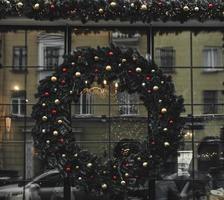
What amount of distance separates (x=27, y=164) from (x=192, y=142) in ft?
8.74

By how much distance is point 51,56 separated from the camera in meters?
11.8

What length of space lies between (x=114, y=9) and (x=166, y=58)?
1.33 m

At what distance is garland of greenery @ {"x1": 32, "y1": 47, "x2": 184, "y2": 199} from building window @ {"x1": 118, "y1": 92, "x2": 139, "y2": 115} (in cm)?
31

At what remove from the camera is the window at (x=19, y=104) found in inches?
459

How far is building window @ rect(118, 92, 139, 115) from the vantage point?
38.3ft

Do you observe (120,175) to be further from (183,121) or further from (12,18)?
(12,18)

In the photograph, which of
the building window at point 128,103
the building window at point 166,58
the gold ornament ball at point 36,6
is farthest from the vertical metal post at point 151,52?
the gold ornament ball at point 36,6

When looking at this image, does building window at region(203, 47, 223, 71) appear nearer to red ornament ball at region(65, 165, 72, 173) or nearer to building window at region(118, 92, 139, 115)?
building window at region(118, 92, 139, 115)

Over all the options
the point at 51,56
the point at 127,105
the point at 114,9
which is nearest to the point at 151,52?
the point at 127,105

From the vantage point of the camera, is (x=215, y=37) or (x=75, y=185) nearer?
(x=75, y=185)

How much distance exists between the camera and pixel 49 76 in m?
11.3

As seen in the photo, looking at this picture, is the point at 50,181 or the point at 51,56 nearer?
the point at 50,181

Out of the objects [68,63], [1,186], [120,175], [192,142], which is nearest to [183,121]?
[192,142]

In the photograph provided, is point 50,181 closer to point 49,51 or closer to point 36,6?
point 49,51
